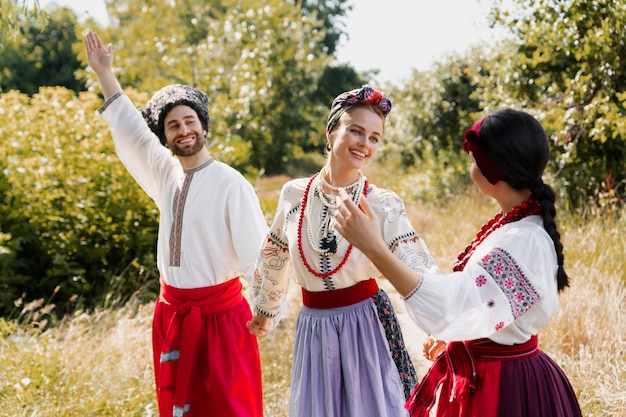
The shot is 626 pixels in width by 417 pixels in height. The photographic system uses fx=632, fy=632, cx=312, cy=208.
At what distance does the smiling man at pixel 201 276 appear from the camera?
2992 mm

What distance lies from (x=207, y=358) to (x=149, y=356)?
172 centimetres

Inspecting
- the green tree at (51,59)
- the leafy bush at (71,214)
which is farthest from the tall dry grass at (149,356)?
the green tree at (51,59)

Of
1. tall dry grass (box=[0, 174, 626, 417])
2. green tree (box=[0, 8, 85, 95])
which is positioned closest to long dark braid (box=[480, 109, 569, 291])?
tall dry grass (box=[0, 174, 626, 417])

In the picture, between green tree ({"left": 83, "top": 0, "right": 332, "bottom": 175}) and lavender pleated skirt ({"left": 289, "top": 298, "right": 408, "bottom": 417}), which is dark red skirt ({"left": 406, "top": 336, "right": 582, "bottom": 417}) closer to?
lavender pleated skirt ({"left": 289, "top": 298, "right": 408, "bottom": 417})

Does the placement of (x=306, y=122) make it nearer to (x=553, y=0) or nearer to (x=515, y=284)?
(x=553, y=0)

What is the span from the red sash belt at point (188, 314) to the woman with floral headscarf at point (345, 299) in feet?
2.09

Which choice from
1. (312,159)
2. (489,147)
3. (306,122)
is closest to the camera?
(489,147)

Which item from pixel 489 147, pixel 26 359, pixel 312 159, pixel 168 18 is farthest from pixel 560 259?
pixel 312 159

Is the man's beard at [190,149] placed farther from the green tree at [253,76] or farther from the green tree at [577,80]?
the green tree at [253,76]

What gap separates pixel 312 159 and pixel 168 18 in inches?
388

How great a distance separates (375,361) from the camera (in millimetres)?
→ 2420

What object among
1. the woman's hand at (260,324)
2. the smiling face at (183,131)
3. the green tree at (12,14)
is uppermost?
the green tree at (12,14)

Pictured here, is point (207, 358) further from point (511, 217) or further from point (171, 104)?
point (511, 217)

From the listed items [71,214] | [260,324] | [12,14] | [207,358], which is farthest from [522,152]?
[71,214]
